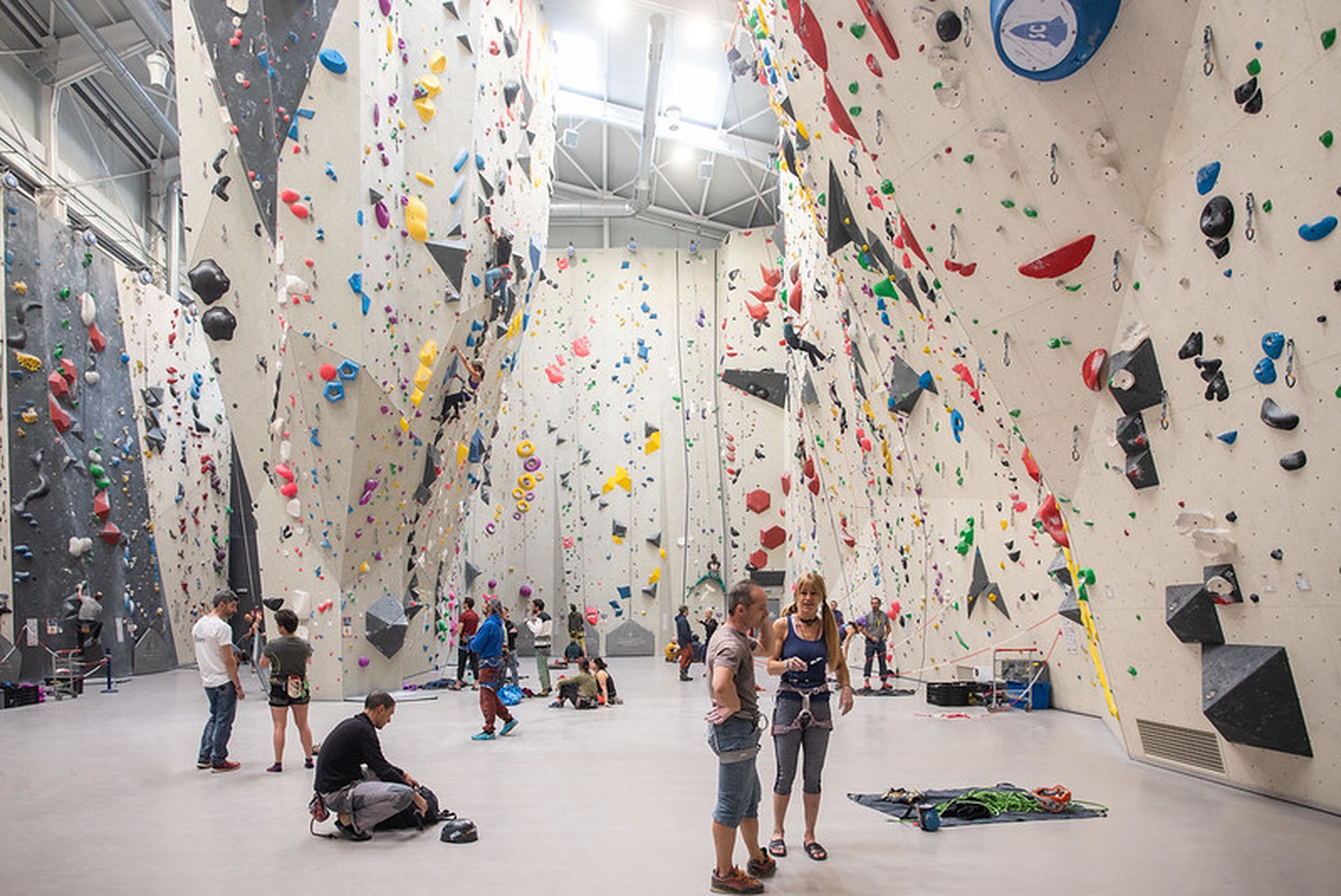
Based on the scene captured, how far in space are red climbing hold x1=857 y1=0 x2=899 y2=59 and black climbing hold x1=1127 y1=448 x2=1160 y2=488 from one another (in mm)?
2884

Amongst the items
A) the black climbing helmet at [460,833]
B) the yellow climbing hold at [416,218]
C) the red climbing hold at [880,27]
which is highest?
the yellow climbing hold at [416,218]

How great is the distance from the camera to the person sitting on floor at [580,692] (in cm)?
1089

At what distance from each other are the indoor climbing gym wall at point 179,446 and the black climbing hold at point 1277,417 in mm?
16369

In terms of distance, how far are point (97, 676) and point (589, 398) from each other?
10.0m

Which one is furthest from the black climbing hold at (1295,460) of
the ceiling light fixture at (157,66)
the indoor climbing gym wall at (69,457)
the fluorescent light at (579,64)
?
the ceiling light fixture at (157,66)

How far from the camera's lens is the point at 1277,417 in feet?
15.8

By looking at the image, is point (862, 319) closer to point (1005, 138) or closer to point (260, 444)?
point (1005, 138)

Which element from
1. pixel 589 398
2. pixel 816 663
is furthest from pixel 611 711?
pixel 589 398

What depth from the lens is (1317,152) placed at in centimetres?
439

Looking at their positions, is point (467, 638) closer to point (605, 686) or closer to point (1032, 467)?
point (605, 686)

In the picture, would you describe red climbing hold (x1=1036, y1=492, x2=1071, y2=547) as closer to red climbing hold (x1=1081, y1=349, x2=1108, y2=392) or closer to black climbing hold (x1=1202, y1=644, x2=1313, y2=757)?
red climbing hold (x1=1081, y1=349, x2=1108, y2=392)

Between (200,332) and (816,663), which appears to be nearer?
(816,663)

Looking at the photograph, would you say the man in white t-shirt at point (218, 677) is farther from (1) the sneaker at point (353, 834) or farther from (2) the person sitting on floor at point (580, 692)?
(2) the person sitting on floor at point (580, 692)

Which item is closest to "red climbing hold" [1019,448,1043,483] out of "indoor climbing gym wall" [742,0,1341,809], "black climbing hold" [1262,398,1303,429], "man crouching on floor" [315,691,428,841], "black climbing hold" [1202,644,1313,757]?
"indoor climbing gym wall" [742,0,1341,809]
